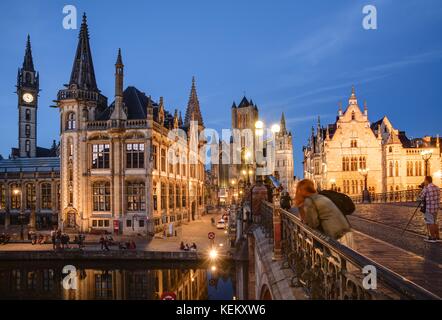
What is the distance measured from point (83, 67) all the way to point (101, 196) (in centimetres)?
1708

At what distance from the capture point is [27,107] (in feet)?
273

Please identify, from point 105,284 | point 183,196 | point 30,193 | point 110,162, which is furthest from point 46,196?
point 105,284

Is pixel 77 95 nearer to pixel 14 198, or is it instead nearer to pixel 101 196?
pixel 101 196

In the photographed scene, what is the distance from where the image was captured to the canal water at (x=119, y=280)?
81.1 feet

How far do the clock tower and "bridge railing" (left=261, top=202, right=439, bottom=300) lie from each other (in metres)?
87.8

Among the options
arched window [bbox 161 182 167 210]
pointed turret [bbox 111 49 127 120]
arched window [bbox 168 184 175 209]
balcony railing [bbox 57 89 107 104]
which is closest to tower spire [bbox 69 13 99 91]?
balcony railing [bbox 57 89 107 104]

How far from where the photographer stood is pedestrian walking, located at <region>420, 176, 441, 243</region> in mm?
9250

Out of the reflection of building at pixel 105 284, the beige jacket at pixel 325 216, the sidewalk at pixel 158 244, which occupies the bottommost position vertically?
the reflection of building at pixel 105 284

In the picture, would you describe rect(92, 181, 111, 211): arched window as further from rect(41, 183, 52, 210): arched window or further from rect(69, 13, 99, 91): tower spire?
rect(41, 183, 52, 210): arched window

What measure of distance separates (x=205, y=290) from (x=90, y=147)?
2312 cm

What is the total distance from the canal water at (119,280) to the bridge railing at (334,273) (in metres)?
18.9

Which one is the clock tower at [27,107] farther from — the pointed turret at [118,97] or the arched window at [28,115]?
the pointed turret at [118,97]

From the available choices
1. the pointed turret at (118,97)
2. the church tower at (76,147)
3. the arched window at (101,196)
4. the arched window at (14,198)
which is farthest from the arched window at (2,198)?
the pointed turret at (118,97)

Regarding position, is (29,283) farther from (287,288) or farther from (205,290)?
(287,288)
